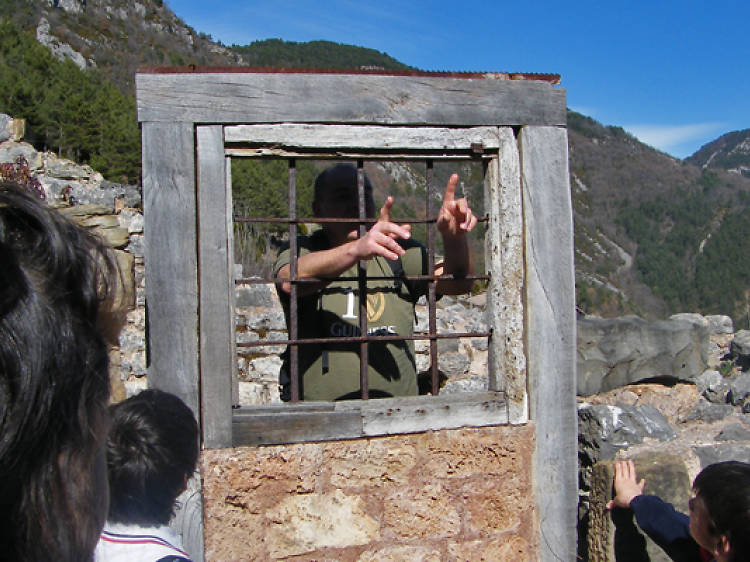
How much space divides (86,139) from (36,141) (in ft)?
3.20

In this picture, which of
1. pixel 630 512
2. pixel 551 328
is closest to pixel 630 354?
pixel 630 512

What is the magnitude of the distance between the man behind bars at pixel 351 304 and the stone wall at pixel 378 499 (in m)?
0.31

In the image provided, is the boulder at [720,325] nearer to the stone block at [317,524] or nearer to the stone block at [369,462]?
the stone block at [369,462]

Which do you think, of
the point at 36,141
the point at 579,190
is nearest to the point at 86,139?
the point at 36,141

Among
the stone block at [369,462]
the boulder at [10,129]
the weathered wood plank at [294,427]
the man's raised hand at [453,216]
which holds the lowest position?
the stone block at [369,462]

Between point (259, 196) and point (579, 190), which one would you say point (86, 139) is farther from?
point (579, 190)

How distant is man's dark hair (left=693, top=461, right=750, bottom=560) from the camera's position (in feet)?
6.16

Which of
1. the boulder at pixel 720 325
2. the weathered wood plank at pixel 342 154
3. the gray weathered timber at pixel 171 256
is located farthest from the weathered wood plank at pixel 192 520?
the boulder at pixel 720 325

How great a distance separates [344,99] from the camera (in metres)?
2.32

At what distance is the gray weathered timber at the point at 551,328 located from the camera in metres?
2.45

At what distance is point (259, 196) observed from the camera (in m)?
13.8

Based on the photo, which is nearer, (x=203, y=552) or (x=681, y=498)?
(x=203, y=552)

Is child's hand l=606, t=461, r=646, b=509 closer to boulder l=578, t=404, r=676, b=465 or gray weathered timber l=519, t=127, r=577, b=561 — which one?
gray weathered timber l=519, t=127, r=577, b=561

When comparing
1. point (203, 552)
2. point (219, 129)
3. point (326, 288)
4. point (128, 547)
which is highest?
point (219, 129)
